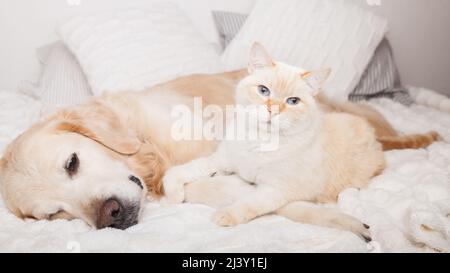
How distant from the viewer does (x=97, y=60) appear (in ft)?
6.62

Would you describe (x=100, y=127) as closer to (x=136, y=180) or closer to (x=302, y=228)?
(x=136, y=180)

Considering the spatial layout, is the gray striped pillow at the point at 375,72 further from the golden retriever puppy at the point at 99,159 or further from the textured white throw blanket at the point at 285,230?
the textured white throw blanket at the point at 285,230

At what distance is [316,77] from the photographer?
3.85 feet

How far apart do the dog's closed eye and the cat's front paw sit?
288mm

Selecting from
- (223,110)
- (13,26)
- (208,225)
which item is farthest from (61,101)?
(208,225)

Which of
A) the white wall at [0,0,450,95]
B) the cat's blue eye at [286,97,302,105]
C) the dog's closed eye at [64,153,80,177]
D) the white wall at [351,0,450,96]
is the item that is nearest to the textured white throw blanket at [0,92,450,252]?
the dog's closed eye at [64,153,80,177]

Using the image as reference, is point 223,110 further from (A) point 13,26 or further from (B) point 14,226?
(A) point 13,26

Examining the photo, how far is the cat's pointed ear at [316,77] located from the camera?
3.79ft

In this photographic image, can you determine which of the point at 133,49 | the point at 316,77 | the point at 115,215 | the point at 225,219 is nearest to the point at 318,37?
the point at 133,49

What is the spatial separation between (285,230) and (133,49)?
1.37m

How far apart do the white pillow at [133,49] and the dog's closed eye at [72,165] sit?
75cm

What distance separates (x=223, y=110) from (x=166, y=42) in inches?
28.6

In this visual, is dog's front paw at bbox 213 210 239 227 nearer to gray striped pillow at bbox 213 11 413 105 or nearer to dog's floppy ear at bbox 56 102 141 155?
dog's floppy ear at bbox 56 102 141 155

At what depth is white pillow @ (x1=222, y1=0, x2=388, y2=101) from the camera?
2.18 m
